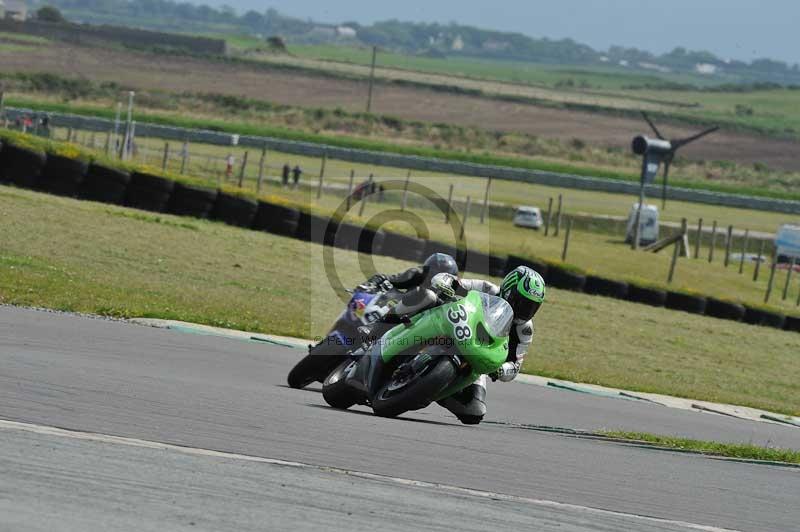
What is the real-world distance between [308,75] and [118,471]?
12915 cm

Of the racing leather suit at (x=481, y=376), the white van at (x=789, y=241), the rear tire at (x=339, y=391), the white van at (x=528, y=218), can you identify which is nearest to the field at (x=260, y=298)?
the rear tire at (x=339, y=391)

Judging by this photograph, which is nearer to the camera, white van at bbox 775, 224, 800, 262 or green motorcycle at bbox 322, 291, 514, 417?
green motorcycle at bbox 322, 291, 514, 417

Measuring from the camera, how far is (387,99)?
401ft

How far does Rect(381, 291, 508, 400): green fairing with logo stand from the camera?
383 inches

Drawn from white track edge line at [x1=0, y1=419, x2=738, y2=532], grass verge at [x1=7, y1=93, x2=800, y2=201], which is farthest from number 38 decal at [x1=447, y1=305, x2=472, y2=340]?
grass verge at [x1=7, y1=93, x2=800, y2=201]

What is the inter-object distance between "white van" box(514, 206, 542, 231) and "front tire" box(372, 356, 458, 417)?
4093 centimetres

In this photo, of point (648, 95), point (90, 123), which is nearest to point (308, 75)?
point (648, 95)

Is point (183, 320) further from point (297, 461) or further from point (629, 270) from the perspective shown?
point (629, 270)

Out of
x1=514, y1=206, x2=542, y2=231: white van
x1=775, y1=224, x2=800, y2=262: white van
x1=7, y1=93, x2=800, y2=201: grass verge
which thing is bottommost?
x1=7, y1=93, x2=800, y2=201: grass verge

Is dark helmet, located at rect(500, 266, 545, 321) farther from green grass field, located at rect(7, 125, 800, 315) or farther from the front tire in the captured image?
green grass field, located at rect(7, 125, 800, 315)

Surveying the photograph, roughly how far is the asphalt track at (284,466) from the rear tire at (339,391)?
0.64 feet

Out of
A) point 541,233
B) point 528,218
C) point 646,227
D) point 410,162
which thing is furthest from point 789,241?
point 410,162

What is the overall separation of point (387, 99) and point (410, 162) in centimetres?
5495

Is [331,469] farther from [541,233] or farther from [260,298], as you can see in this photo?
[541,233]
